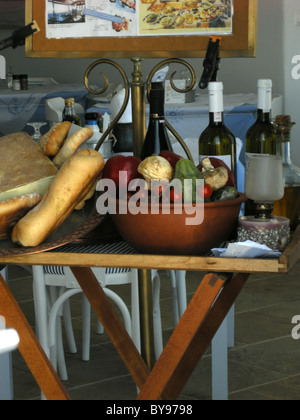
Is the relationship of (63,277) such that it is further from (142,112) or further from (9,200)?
(9,200)

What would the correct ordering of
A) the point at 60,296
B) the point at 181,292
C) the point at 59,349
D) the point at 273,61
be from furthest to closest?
the point at 273,61 → the point at 181,292 → the point at 59,349 → the point at 60,296

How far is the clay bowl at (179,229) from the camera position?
0.93 metres

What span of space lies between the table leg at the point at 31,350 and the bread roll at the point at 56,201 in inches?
5.3

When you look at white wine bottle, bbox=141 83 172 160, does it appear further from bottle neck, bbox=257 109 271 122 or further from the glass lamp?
the glass lamp

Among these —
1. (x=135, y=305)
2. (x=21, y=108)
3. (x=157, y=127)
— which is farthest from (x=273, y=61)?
(x=157, y=127)

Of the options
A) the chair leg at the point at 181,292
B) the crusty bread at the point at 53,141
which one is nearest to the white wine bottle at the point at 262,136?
the crusty bread at the point at 53,141

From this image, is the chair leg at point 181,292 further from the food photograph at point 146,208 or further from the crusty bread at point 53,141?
the crusty bread at point 53,141

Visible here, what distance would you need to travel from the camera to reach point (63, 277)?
195 cm

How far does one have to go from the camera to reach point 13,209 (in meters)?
0.95

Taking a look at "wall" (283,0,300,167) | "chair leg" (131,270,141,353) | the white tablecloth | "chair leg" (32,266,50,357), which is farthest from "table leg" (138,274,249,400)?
"wall" (283,0,300,167)

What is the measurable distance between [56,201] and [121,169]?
13 centimetres

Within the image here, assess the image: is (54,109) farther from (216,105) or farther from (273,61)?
(273,61)

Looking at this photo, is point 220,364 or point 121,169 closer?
point 121,169
